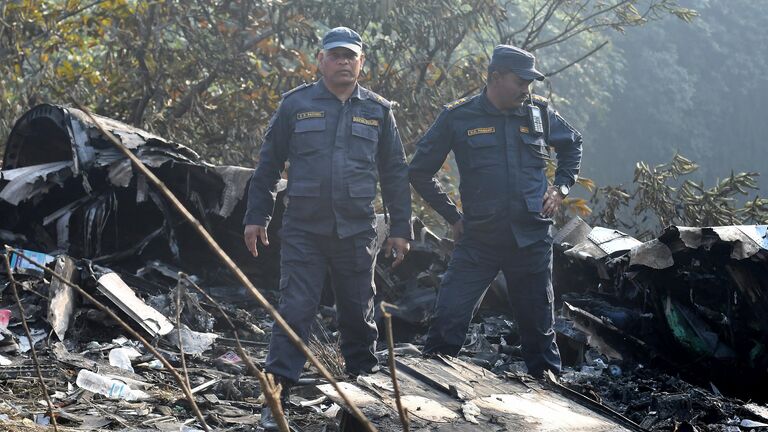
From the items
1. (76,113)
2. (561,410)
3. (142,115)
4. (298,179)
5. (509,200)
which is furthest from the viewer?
(142,115)

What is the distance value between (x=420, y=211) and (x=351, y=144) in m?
6.20

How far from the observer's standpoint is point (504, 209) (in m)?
4.57

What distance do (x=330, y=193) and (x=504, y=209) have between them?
0.93 meters

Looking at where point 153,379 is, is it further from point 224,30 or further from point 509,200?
point 224,30

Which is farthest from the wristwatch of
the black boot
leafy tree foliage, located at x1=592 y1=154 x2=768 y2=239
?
leafy tree foliage, located at x1=592 y1=154 x2=768 y2=239

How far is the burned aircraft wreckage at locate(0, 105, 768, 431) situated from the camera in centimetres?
387

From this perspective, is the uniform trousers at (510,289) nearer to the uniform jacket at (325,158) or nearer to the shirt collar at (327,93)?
the uniform jacket at (325,158)

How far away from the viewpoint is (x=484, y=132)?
463 cm

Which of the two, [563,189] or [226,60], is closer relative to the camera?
[563,189]

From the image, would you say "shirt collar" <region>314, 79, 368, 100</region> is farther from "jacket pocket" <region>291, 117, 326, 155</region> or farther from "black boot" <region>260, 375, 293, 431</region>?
"black boot" <region>260, 375, 293, 431</region>

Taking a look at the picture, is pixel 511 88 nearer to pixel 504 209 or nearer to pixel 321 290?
pixel 504 209

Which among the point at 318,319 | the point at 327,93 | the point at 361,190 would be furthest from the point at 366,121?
the point at 318,319

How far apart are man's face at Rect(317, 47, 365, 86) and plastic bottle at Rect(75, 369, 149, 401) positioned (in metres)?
1.76

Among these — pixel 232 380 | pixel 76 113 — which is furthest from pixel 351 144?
pixel 76 113
